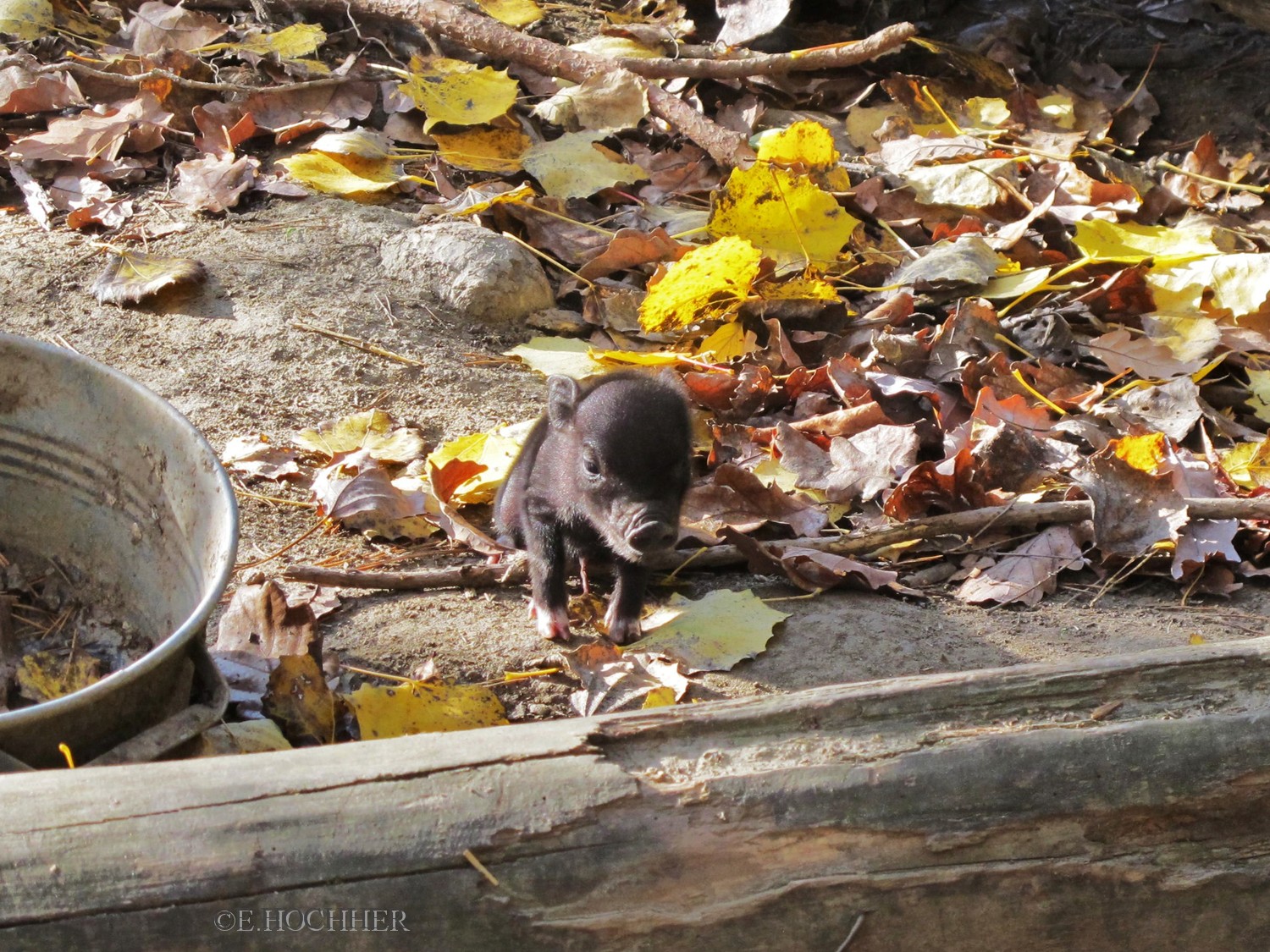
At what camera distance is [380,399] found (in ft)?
14.1

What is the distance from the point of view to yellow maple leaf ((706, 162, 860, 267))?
5.04 metres

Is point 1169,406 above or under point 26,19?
under

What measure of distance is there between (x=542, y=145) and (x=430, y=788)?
4094mm

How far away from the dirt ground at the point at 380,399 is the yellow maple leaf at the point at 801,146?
4.81 feet

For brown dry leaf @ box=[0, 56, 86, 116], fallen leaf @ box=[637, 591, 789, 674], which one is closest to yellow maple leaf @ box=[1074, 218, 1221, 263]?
fallen leaf @ box=[637, 591, 789, 674]

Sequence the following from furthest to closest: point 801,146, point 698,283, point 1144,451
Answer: point 801,146, point 698,283, point 1144,451

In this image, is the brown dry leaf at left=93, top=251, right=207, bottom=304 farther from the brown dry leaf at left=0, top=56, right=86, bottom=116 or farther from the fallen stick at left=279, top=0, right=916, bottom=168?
the fallen stick at left=279, top=0, right=916, bottom=168

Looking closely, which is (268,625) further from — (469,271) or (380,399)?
(469,271)

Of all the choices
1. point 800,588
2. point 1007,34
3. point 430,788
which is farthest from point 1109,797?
point 1007,34

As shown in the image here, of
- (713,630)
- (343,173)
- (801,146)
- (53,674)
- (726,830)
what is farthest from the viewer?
(801,146)

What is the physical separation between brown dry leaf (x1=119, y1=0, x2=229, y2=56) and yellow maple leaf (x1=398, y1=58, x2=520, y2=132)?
99cm

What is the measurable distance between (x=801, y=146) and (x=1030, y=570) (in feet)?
8.21

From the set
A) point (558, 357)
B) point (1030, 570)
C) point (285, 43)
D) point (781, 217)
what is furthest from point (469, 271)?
point (1030, 570)

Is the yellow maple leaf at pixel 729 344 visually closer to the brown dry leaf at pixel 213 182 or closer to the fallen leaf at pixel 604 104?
the fallen leaf at pixel 604 104
